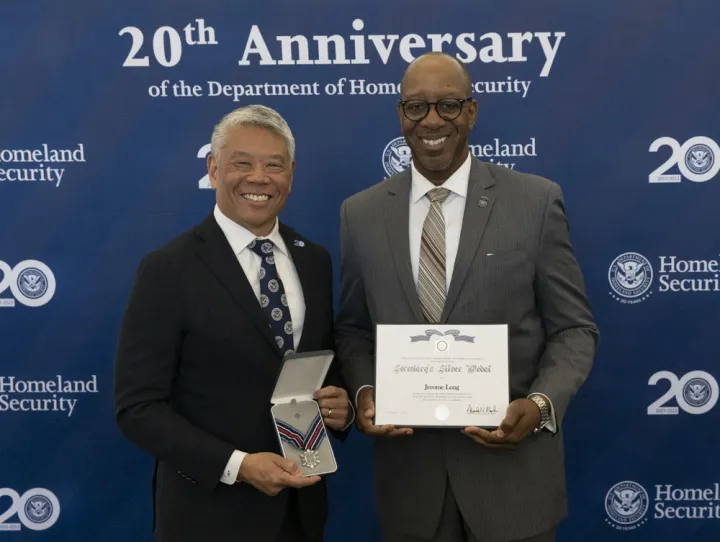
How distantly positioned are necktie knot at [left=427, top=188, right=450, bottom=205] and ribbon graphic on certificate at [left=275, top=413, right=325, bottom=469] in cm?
79

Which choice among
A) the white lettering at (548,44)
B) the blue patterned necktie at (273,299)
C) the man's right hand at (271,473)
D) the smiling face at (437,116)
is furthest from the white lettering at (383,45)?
the man's right hand at (271,473)

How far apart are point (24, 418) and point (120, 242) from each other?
924mm

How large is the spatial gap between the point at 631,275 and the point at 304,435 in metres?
1.83

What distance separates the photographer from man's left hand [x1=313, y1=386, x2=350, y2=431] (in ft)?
7.39

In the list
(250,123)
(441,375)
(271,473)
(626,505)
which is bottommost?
(626,505)

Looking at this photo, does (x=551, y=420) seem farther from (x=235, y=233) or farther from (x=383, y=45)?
(x=383, y=45)

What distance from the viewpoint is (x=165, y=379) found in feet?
6.94

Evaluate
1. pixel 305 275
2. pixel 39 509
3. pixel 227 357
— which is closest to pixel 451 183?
pixel 305 275

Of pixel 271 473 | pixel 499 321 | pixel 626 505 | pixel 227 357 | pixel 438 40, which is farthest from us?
pixel 626 505

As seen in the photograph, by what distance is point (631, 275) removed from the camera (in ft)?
10.8

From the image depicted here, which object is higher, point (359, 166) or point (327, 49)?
point (327, 49)

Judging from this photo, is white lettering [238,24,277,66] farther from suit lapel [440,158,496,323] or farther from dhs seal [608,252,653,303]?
dhs seal [608,252,653,303]

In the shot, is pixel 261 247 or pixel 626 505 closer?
pixel 261 247

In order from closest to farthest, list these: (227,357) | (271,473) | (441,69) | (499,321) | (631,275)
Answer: (271,473) < (227,357) < (499,321) < (441,69) < (631,275)
